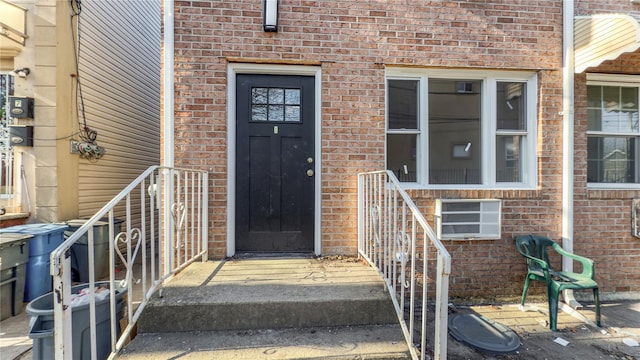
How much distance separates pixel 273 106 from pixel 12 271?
323cm

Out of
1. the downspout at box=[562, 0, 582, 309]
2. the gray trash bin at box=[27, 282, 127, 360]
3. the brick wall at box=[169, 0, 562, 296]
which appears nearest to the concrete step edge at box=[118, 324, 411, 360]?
the gray trash bin at box=[27, 282, 127, 360]

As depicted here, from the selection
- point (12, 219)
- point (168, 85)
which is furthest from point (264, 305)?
point (12, 219)

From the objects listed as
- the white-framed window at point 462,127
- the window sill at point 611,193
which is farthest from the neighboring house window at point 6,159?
the window sill at point 611,193

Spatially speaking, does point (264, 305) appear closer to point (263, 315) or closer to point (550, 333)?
point (263, 315)

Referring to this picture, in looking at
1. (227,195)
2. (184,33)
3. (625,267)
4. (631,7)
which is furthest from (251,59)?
(625,267)

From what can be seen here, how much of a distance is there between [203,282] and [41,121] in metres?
3.24

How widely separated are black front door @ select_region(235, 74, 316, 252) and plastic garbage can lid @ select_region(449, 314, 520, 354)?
5.22ft

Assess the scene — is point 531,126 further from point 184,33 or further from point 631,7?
point 184,33

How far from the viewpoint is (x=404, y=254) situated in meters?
2.12

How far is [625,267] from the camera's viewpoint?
3414 millimetres

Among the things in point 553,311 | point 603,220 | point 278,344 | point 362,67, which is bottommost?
point 553,311

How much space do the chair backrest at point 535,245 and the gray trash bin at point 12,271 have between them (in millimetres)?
5323

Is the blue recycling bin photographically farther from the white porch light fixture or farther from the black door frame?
the white porch light fixture

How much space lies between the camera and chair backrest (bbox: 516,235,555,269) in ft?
10.5
